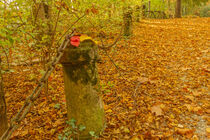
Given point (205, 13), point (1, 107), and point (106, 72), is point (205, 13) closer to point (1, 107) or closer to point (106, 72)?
point (106, 72)

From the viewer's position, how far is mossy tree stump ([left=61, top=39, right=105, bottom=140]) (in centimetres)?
173

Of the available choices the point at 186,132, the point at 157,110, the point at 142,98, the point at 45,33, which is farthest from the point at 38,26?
the point at 186,132

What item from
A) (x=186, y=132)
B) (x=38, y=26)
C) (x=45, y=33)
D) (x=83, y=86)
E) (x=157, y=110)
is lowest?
(x=186, y=132)

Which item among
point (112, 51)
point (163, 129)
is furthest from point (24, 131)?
point (112, 51)

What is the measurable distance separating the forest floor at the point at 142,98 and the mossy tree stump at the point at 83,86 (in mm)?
337

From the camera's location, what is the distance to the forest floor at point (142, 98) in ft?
7.45

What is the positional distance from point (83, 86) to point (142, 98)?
58.6 inches

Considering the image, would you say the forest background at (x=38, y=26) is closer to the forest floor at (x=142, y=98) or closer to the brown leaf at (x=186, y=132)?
the forest floor at (x=142, y=98)

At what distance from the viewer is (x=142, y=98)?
2.95m

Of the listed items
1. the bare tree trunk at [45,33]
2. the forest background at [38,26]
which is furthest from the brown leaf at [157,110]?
the bare tree trunk at [45,33]

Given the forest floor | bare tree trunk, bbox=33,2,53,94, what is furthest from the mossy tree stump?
bare tree trunk, bbox=33,2,53,94

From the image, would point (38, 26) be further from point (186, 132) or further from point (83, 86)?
point (186, 132)

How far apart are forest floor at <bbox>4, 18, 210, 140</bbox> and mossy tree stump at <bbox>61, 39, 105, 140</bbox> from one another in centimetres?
34

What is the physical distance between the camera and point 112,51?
5.37m
